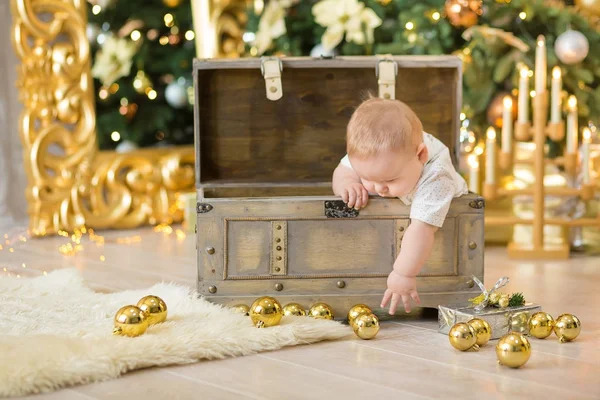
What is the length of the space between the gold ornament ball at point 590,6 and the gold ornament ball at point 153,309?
2.00 m

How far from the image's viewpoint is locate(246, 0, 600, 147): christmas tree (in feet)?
9.70

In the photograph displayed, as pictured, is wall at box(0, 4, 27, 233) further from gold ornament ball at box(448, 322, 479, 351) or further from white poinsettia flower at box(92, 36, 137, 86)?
gold ornament ball at box(448, 322, 479, 351)

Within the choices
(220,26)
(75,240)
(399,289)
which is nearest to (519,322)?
(399,289)

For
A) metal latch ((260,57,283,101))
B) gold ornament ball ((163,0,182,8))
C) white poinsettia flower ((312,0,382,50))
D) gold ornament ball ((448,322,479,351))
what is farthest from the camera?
gold ornament ball ((163,0,182,8))

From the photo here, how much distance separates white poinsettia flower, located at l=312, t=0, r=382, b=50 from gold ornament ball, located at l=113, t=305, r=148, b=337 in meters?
1.63

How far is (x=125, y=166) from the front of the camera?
3.57 metres

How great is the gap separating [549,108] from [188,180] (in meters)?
1.58

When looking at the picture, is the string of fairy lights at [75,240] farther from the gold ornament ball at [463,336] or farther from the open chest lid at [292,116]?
the gold ornament ball at [463,336]

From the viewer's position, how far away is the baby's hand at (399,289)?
6.35 feet

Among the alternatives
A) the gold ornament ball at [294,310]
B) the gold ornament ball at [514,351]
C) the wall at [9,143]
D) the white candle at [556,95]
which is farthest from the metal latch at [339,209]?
the wall at [9,143]

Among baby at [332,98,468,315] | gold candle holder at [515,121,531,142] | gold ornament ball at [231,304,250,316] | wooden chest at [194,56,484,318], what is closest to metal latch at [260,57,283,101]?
wooden chest at [194,56,484,318]

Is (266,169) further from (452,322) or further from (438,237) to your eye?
(452,322)

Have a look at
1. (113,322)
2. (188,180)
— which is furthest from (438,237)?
(188,180)

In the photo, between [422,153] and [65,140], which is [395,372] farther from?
[65,140]
